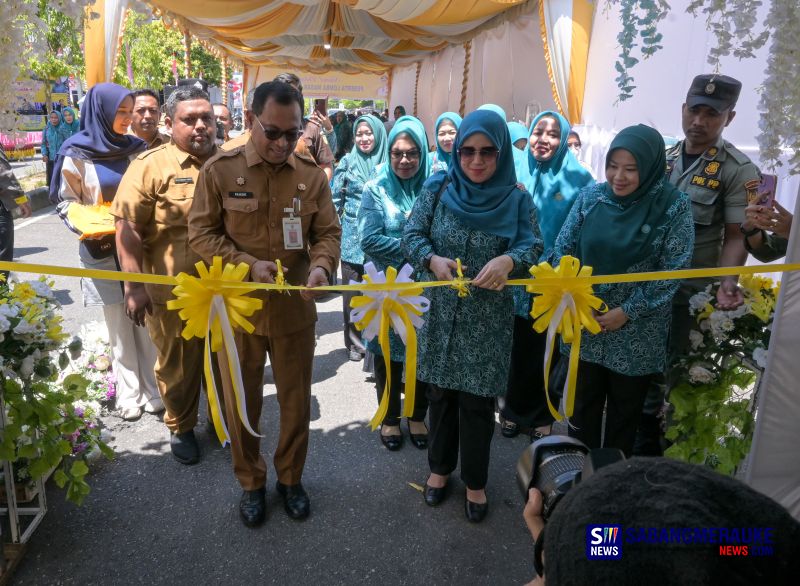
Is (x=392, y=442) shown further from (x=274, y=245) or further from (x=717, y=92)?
(x=717, y=92)

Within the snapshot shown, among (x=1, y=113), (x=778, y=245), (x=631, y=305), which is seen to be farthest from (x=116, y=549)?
(x=778, y=245)

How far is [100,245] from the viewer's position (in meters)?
3.29

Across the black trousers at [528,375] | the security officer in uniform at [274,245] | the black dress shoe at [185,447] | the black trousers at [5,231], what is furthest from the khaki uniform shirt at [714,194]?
the black trousers at [5,231]

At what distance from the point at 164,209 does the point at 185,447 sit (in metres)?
1.35

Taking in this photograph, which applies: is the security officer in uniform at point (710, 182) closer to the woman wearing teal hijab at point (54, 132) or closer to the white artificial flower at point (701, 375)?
the white artificial flower at point (701, 375)

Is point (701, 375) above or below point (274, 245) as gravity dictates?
below

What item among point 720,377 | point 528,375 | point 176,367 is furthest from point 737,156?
point 176,367

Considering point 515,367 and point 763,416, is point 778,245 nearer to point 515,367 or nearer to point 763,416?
point 763,416

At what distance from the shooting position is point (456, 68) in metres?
12.4

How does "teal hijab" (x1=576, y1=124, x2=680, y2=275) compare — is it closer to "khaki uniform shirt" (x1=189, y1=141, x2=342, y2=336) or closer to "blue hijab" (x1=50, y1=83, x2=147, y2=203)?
"khaki uniform shirt" (x1=189, y1=141, x2=342, y2=336)

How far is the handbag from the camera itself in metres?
3.25

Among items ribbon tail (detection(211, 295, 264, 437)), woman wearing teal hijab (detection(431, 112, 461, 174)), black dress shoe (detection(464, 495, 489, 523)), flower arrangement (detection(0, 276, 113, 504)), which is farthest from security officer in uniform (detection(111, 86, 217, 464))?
woman wearing teal hijab (detection(431, 112, 461, 174))

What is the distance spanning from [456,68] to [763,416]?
38.7 feet

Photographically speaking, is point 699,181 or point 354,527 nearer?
point 354,527
